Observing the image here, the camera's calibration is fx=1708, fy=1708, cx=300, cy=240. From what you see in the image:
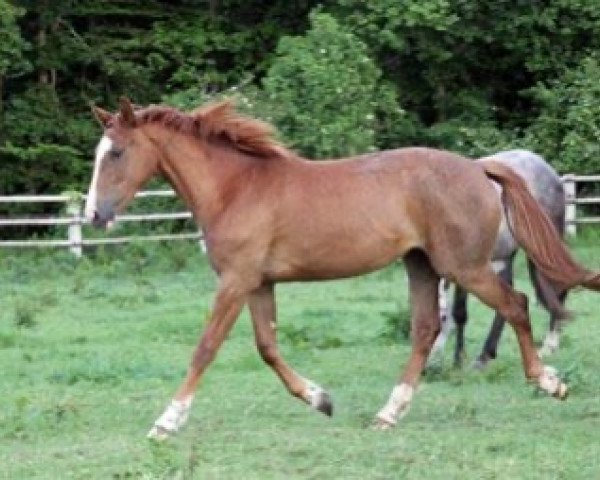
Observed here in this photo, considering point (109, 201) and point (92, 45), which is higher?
point (109, 201)

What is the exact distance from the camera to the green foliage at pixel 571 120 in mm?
25797

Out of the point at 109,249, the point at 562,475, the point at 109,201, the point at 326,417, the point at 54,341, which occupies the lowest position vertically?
the point at 109,249

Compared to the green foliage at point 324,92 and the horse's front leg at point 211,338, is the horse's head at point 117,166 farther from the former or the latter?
the green foliage at point 324,92

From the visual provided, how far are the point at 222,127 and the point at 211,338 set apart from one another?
131cm

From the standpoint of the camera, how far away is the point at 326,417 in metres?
9.96

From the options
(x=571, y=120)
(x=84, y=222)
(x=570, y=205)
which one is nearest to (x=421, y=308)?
(x=84, y=222)

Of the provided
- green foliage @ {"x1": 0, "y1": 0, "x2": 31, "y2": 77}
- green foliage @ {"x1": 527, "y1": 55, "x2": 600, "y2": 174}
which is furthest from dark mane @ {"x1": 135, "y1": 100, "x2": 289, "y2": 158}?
green foliage @ {"x1": 527, "y1": 55, "x2": 600, "y2": 174}

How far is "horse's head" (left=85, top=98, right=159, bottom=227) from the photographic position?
32.3ft

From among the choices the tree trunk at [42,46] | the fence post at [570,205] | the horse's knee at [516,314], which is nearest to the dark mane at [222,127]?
the horse's knee at [516,314]

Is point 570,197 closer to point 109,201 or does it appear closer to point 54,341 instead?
point 54,341

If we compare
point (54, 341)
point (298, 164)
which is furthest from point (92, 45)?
point (298, 164)

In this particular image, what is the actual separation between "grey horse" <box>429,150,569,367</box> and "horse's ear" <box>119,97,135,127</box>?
3.14 m

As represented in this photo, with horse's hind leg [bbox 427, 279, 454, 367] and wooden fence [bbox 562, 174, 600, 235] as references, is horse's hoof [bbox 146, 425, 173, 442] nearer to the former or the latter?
horse's hind leg [bbox 427, 279, 454, 367]

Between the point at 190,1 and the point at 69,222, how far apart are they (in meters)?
7.98
